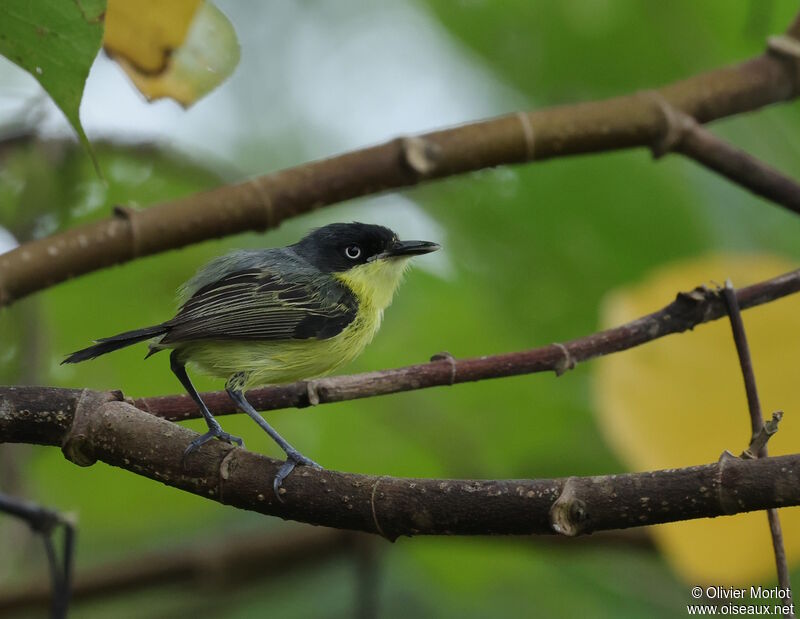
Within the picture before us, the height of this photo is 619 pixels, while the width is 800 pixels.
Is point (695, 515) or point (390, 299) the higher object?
point (390, 299)

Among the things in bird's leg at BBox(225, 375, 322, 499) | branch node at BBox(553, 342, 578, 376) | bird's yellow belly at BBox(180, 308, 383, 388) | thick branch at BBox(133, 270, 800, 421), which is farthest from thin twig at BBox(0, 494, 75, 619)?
branch node at BBox(553, 342, 578, 376)

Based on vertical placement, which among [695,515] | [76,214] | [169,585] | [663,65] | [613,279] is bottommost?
[695,515]

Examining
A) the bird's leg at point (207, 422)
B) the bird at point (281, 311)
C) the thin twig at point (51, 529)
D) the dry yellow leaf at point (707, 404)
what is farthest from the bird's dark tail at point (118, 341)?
the dry yellow leaf at point (707, 404)

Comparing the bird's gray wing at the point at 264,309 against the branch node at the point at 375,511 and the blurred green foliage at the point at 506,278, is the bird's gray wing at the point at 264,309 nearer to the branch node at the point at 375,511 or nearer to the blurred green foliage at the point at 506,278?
the blurred green foliage at the point at 506,278

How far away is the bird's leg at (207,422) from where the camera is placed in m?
1.75

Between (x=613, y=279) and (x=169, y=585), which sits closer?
(x=613, y=279)

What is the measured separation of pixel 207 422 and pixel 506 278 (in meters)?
1.42

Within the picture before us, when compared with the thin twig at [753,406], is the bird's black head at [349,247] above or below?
above

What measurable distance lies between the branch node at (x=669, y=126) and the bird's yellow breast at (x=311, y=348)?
2.89 ft

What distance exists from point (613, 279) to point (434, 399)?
2.48 ft

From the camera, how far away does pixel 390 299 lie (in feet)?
10.7

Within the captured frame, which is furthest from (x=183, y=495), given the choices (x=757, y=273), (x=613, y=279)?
(x=757, y=273)

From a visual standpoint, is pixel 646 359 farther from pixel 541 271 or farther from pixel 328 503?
pixel 328 503

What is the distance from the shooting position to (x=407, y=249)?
10.5ft
